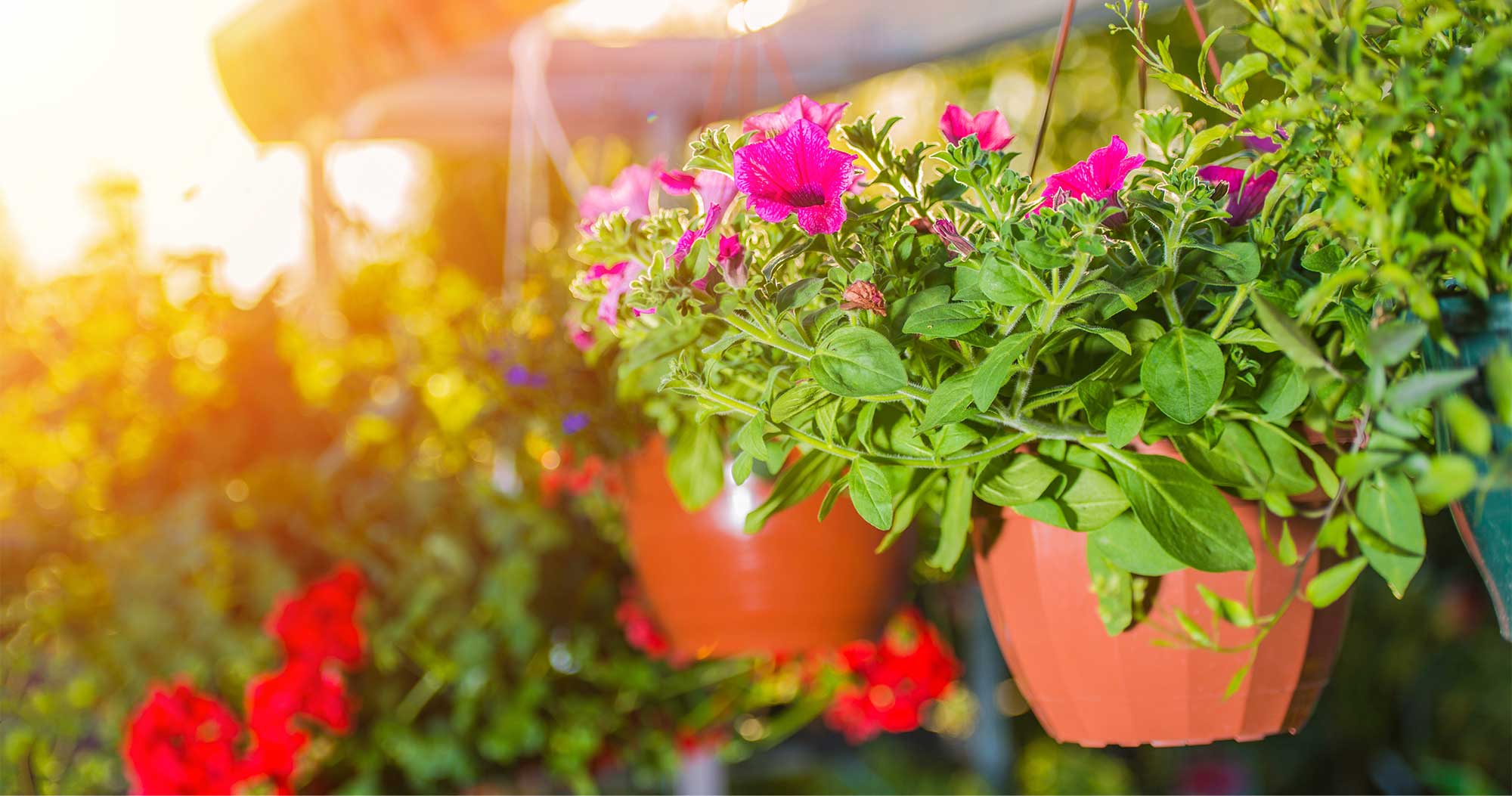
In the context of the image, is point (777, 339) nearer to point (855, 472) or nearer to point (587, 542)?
point (855, 472)

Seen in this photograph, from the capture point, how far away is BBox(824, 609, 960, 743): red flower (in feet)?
4.35

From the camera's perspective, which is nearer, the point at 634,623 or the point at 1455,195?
the point at 1455,195

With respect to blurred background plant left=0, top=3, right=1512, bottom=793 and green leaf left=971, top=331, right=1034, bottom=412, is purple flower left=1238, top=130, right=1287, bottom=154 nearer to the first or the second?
green leaf left=971, top=331, right=1034, bottom=412

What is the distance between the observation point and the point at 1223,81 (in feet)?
1.33

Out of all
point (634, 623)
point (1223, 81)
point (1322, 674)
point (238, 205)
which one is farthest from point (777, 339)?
point (238, 205)

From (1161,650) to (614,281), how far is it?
1.22ft

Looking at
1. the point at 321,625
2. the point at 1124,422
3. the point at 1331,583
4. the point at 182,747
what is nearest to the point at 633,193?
the point at 1124,422

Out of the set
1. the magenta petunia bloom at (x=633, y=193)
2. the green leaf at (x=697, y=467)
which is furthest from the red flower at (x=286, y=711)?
the magenta petunia bloom at (x=633, y=193)

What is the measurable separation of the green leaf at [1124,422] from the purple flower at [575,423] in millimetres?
558

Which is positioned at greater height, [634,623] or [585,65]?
[585,65]

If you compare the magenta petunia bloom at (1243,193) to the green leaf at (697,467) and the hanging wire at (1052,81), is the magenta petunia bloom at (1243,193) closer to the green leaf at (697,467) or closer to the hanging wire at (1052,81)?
the hanging wire at (1052,81)

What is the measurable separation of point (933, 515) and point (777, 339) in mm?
424

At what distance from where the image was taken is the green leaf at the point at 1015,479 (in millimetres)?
544

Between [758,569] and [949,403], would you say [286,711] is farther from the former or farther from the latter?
[949,403]
